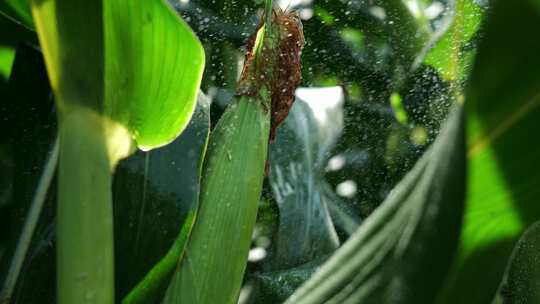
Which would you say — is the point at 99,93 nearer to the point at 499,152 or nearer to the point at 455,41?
the point at 499,152

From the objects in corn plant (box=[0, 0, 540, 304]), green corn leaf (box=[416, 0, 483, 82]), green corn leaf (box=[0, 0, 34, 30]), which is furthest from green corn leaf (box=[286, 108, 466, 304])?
green corn leaf (box=[416, 0, 483, 82])

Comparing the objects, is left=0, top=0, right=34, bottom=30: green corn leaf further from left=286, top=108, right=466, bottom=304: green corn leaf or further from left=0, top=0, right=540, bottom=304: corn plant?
left=286, top=108, right=466, bottom=304: green corn leaf

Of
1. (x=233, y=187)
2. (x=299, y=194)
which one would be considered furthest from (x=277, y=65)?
(x=299, y=194)

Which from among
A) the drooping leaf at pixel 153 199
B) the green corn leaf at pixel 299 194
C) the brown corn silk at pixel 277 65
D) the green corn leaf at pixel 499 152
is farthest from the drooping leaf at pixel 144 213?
the green corn leaf at pixel 299 194

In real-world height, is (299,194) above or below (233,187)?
below

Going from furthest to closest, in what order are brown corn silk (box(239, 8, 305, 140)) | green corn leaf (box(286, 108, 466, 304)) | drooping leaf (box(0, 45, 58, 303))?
drooping leaf (box(0, 45, 58, 303))
brown corn silk (box(239, 8, 305, 140))
green corn leaf (box(286, 108, 466, 304))

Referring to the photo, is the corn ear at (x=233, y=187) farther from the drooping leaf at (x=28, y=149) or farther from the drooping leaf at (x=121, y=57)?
the drooping leaf at (x=28, y=149)

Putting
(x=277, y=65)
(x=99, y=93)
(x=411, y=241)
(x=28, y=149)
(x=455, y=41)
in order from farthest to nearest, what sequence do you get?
(x=455, y=41) < (x=28, y=149) < (x=277, y=65) < (x=99, y=93) < (x=411, y=241)
